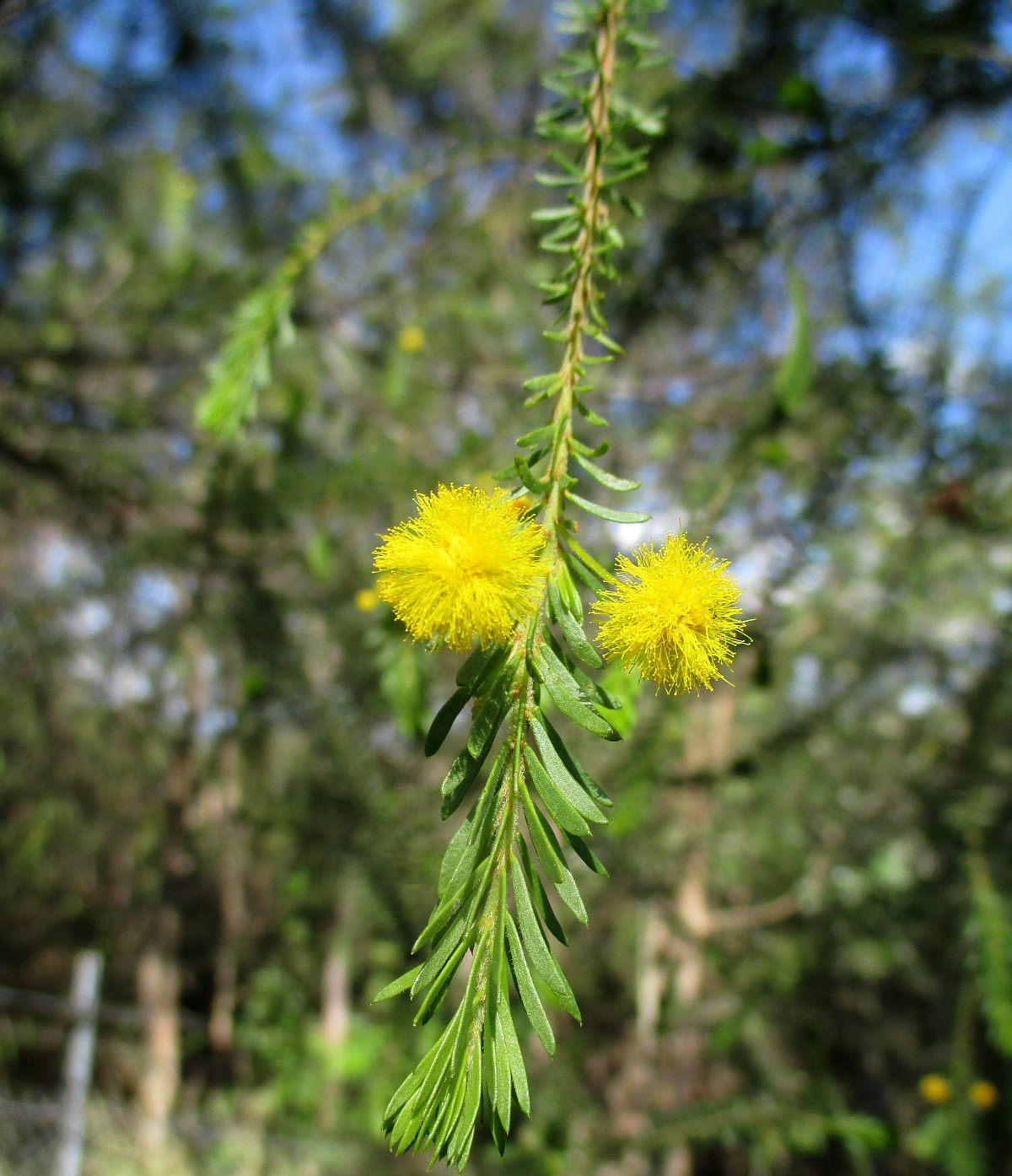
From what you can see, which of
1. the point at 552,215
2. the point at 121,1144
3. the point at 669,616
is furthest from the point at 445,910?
the point at 121,1144

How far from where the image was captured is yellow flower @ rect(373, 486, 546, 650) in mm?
553

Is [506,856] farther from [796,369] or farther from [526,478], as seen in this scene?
[796,369]

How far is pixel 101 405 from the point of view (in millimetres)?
2555

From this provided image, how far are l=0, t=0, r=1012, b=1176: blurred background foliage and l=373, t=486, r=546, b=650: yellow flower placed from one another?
0.30 m

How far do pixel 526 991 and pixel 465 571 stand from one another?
27 cm

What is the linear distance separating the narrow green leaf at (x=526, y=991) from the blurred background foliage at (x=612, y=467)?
323 mm

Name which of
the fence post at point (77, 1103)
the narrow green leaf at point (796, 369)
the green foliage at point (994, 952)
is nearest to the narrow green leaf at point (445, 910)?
the narrow green leaf at point (796, 369)

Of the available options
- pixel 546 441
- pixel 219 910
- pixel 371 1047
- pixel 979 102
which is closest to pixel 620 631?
pixel 546 441

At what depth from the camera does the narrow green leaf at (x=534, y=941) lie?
512mm

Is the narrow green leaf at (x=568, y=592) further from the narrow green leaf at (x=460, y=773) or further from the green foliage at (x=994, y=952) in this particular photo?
the green foliage at (x=994, y=952)

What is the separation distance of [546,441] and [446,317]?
280cm

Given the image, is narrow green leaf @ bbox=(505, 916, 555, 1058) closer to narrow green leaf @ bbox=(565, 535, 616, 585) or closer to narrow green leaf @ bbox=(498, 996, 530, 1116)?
narrow green leaf @ bbox=(498, 996, 530, 1116)

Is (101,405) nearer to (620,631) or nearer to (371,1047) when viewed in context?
(620,631)

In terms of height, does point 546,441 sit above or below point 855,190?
below
